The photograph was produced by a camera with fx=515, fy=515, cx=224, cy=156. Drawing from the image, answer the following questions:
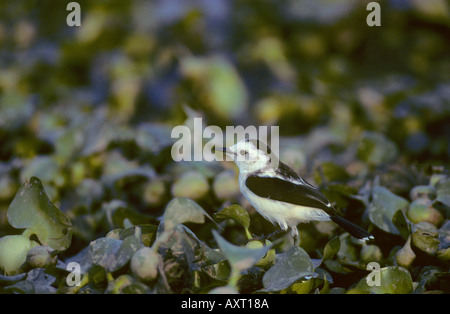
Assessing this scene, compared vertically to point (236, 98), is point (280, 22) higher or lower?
higher

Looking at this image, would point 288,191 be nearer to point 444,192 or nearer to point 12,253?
point 444,192

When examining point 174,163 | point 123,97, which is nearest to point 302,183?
point 174,163

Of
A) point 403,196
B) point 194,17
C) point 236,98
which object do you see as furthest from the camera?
point 194,17

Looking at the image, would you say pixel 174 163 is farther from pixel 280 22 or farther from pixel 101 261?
pixel 280 22
